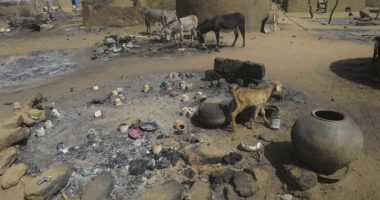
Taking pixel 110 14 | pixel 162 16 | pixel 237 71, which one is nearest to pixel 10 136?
pixel 237 71

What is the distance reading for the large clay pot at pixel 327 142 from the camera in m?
5.14

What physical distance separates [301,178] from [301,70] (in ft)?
19.6

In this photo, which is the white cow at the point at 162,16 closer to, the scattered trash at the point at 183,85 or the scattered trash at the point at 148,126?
the scattered trash at the point at 183,85

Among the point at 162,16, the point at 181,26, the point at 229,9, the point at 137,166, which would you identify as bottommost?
the point at 137,166

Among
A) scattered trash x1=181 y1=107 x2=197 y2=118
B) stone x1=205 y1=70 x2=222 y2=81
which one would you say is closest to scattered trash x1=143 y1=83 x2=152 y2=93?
stone x1=205 y1=70 x2=222 y2=81

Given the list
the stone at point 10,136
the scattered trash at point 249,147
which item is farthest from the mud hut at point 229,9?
the stone at point 10,136

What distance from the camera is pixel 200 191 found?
17.8ft

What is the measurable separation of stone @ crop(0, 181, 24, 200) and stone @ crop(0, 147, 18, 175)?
462 millimetres

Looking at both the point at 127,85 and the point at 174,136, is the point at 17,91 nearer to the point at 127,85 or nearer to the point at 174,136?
the point at 127,85

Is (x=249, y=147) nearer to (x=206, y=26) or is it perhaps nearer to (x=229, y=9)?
(x=206, y=26)

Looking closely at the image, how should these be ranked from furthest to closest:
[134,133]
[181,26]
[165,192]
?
1. [181,26]
2. [134,133]
3. [165,192]

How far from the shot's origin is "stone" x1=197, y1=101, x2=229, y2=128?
6.82 metres

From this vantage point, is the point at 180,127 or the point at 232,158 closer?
the point at 232,158

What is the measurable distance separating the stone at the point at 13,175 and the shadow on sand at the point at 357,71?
847 centimetres
